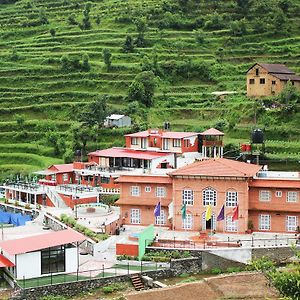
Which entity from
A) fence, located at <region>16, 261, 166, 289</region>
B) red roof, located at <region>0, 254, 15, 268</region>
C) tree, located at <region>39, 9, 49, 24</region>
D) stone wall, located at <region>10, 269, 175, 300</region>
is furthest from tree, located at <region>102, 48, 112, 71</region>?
stone wall, located at <region>10, 269, 175, 300</region>

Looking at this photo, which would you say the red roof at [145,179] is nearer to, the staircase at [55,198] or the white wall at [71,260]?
the staircase at [55,198]

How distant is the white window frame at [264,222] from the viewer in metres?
42.4

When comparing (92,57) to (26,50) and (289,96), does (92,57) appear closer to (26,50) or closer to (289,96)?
(26,50)

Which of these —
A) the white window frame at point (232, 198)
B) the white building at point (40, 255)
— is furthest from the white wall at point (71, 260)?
the white window frame at point (232, 198)

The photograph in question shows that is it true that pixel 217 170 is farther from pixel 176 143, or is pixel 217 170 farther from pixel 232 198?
pixel 176 143

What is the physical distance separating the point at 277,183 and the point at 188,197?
5.68 meters

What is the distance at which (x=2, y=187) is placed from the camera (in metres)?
56.0

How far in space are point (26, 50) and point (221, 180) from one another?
5601 cm

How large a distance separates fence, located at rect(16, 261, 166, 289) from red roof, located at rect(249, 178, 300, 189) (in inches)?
354

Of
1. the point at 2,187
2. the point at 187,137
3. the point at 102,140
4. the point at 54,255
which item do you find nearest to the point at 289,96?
the point at 187,137

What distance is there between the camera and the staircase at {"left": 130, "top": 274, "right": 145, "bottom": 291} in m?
35.4

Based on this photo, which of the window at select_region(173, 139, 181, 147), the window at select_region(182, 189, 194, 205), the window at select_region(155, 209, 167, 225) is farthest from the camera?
the window at select_region(173, 139, 181, 147)

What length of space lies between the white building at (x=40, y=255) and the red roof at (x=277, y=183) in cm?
1213

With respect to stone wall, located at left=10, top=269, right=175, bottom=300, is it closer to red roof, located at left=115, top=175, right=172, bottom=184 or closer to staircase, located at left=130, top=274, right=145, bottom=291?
staircase, located at left=130, top=274, right=145, bottom=291
